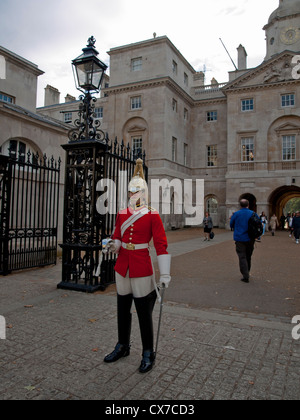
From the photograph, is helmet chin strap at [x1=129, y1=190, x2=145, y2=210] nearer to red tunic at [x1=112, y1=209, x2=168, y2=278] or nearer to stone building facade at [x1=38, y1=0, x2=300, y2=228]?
red tunic at [x1=112, y1=209, x2=168, y2=278]

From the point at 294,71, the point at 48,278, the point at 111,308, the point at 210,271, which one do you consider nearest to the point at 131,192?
the point at 111,308

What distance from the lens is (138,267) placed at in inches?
142

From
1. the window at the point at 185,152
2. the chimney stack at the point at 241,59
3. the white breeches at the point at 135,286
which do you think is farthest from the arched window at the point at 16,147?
the chimney stack at the point at 241,59

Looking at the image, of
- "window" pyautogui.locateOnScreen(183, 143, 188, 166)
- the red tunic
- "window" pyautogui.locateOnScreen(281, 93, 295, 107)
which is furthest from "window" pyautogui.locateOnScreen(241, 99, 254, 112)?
the red tunic

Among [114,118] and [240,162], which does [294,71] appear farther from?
[114,118]

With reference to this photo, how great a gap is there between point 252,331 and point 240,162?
2794 cm

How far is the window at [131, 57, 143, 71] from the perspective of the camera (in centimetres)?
3153

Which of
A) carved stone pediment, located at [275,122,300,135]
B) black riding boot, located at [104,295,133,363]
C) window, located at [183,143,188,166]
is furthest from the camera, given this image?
window, located at [183,143,188,166]

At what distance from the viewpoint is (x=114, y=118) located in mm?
32469

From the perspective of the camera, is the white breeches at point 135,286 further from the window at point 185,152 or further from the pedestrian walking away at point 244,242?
the window at point 185,152

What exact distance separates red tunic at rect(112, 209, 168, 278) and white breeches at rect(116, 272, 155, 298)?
0.05 metres

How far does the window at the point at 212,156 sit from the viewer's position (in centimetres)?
3450

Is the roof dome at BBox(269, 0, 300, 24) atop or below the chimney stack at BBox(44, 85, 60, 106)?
atop

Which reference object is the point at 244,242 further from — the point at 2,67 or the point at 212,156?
the point at 212,156
